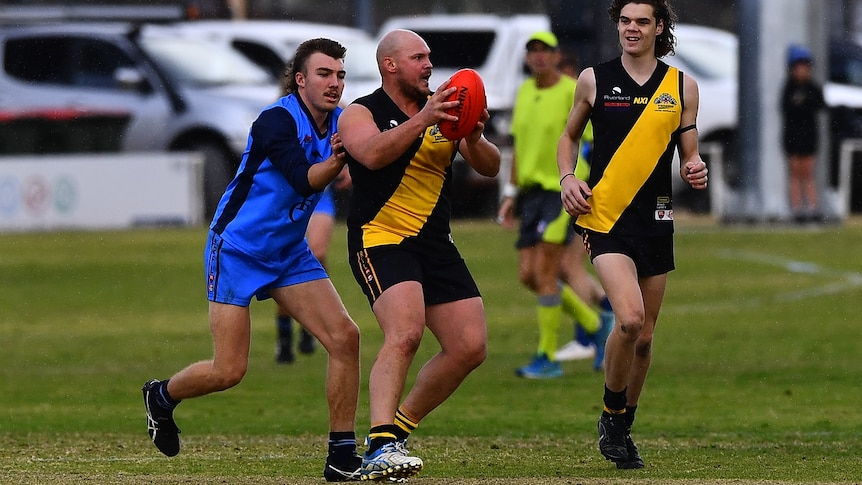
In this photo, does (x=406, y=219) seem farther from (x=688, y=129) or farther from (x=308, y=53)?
(x=688, y=129)

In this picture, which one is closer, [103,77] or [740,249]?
[740,249]

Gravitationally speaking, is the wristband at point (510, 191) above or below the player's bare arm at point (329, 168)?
below

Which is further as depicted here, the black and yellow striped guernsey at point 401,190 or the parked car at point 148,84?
the parked car at point 148,84

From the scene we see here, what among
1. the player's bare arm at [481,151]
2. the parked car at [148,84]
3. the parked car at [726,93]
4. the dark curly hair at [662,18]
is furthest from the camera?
the parked car at [726,93]

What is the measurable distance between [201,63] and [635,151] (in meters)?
19.1

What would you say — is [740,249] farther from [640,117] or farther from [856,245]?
[640,117]

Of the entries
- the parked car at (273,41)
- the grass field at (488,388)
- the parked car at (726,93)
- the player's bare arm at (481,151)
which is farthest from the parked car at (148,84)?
the player's bare arm at (481,151)

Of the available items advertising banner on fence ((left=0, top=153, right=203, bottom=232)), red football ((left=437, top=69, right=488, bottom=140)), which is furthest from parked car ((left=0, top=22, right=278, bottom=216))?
red football ((left=437, top=69, right=488, bottom=140))

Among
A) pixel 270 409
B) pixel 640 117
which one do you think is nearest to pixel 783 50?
pixel 270 409

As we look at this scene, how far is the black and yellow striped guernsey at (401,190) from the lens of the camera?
330 inches

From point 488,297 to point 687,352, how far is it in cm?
464

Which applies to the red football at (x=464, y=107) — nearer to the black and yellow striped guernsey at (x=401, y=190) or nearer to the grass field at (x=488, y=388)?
the black and yellow striped guernsey at (x=401, y=190)

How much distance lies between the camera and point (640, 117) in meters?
8.91

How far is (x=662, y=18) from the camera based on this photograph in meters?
9.03
